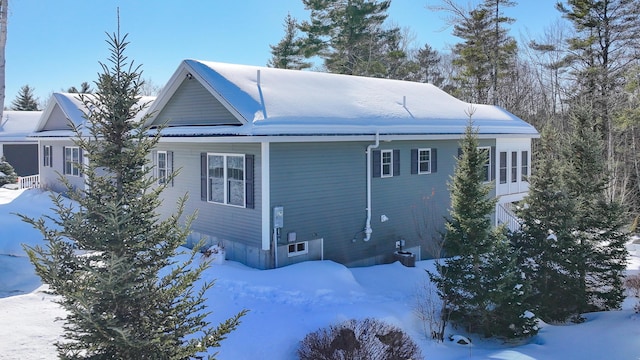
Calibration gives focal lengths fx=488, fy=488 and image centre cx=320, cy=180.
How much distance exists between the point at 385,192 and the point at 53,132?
17740mm

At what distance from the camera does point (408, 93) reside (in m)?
18.7

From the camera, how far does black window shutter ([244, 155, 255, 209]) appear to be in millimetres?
12555

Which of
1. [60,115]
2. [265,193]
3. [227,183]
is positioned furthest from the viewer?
Result: [60,115]

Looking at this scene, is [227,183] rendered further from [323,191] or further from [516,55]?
[516,55]

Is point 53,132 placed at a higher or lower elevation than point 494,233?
higher

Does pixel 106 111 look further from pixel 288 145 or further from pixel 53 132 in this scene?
pixel 53 132

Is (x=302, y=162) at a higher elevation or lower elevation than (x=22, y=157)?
lower

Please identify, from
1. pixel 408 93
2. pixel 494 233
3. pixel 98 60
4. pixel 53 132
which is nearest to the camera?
pixel 98 60

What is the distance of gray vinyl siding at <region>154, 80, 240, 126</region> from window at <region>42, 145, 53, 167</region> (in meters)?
12.4

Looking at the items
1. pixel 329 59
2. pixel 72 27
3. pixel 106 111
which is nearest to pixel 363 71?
pixel 329 59

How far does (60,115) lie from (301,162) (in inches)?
662

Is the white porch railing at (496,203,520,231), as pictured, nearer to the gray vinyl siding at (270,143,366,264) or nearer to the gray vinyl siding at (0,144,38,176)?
the gray vinyl siding at (270,143,366,264)

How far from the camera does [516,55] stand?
34125 mm

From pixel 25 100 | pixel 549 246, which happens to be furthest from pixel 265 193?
pixel 25 100
